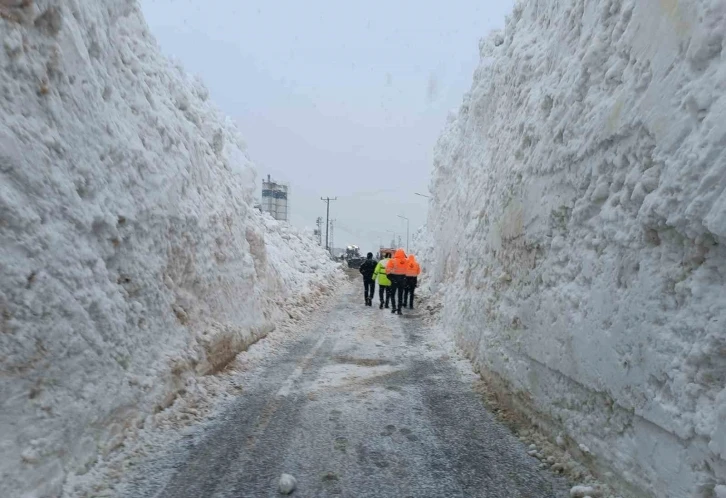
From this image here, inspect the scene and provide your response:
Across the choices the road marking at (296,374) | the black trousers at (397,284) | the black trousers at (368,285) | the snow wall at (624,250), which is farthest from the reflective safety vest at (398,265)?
the snow wall at (624,250)

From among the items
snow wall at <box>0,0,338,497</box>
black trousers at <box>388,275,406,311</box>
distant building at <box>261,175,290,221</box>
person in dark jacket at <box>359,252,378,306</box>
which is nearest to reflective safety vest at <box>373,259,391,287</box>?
person in dark jacket at <box>359,252,378,306</box>

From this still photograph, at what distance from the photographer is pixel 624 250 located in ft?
13.0

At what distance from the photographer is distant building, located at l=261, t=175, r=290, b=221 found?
142 feet

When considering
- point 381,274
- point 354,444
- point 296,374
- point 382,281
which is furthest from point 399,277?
point 354,444

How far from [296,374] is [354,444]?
2.73 m

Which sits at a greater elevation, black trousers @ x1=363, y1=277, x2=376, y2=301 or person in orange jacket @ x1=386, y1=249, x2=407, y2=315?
person in orange jacket @ x1=386, y1=249, x2=407, y2=315

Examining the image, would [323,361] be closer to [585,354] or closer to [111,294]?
[111,294]

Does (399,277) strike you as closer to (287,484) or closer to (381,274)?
(381,274)

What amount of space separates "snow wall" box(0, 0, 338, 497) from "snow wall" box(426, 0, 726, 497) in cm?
416

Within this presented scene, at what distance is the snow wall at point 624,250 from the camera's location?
3.02 m

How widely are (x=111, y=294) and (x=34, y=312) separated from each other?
44.0 inches

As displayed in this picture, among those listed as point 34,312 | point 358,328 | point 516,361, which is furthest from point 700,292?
point 358,328

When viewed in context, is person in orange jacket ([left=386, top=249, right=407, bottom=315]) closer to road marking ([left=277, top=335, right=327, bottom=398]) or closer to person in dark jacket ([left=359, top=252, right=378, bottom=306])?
person in dark jacket ([left=359, top=252, right=378, bottom=306])

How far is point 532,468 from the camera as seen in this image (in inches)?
176
